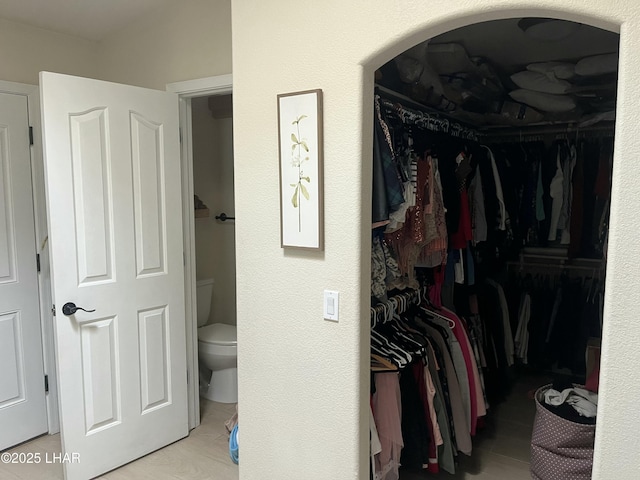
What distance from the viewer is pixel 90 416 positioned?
2.55 metres

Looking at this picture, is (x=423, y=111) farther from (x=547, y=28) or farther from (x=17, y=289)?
(x=17, y=289)

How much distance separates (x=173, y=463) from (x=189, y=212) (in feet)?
4.92

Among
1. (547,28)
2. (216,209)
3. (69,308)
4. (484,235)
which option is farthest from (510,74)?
(69,308)

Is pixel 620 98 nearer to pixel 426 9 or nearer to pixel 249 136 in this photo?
pixel 426 9

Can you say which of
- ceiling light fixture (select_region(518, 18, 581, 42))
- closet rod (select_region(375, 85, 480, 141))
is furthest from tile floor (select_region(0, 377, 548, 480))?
ceiling light fixture (select_region(518, 18, 581, 42))

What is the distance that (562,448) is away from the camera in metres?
2.00

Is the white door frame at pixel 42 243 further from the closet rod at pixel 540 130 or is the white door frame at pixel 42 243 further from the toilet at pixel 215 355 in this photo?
the closet rod at pixel 540 130

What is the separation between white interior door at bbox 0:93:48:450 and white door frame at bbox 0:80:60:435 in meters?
0.03

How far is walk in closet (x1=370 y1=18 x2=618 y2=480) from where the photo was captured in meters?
2.31

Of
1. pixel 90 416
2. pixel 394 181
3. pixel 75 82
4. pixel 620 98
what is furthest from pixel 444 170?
pixel 90 416

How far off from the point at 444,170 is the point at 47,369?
279 centimetres

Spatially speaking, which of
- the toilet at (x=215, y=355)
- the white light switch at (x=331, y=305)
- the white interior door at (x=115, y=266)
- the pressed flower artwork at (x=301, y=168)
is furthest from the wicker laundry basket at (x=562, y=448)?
the white interior door at (x=115, y=266)

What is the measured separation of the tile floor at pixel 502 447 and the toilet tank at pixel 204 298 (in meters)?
1.98

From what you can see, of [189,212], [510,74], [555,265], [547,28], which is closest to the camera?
[547,28]
